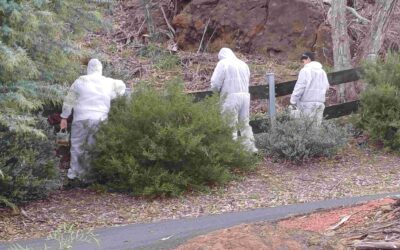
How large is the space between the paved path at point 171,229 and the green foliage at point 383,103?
3.73 m

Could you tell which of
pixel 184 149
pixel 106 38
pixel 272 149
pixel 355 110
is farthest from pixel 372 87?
pixel 106 38

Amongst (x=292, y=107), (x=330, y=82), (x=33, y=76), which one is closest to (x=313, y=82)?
(x=292, y=107)

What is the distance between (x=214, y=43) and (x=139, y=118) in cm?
1126

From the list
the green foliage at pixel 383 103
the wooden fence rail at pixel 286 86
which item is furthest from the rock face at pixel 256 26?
the green foliage at pixel 383 103

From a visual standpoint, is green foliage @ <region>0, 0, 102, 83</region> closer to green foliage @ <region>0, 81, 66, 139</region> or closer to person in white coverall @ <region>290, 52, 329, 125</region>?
green foliage @ <region>0, 81, 66, 139</region>

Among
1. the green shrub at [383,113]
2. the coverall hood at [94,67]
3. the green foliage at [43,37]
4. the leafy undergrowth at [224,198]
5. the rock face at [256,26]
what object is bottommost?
the leafy undergrowth at [224,198]

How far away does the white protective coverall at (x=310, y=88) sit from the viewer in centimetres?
1256

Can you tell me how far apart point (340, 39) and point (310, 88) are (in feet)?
11.2

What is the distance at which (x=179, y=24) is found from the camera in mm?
21094

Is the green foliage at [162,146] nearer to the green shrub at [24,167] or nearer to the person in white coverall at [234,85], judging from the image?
the green shrub at [24,167]

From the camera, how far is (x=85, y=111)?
1002 centimetres

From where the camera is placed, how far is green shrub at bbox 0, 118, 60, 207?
8.78 m

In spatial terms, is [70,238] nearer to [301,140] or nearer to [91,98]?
[91,98]

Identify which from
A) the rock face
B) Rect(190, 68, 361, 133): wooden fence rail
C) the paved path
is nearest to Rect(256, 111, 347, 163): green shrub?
Rect(190, 68, 361, 133): wooden fence rail
